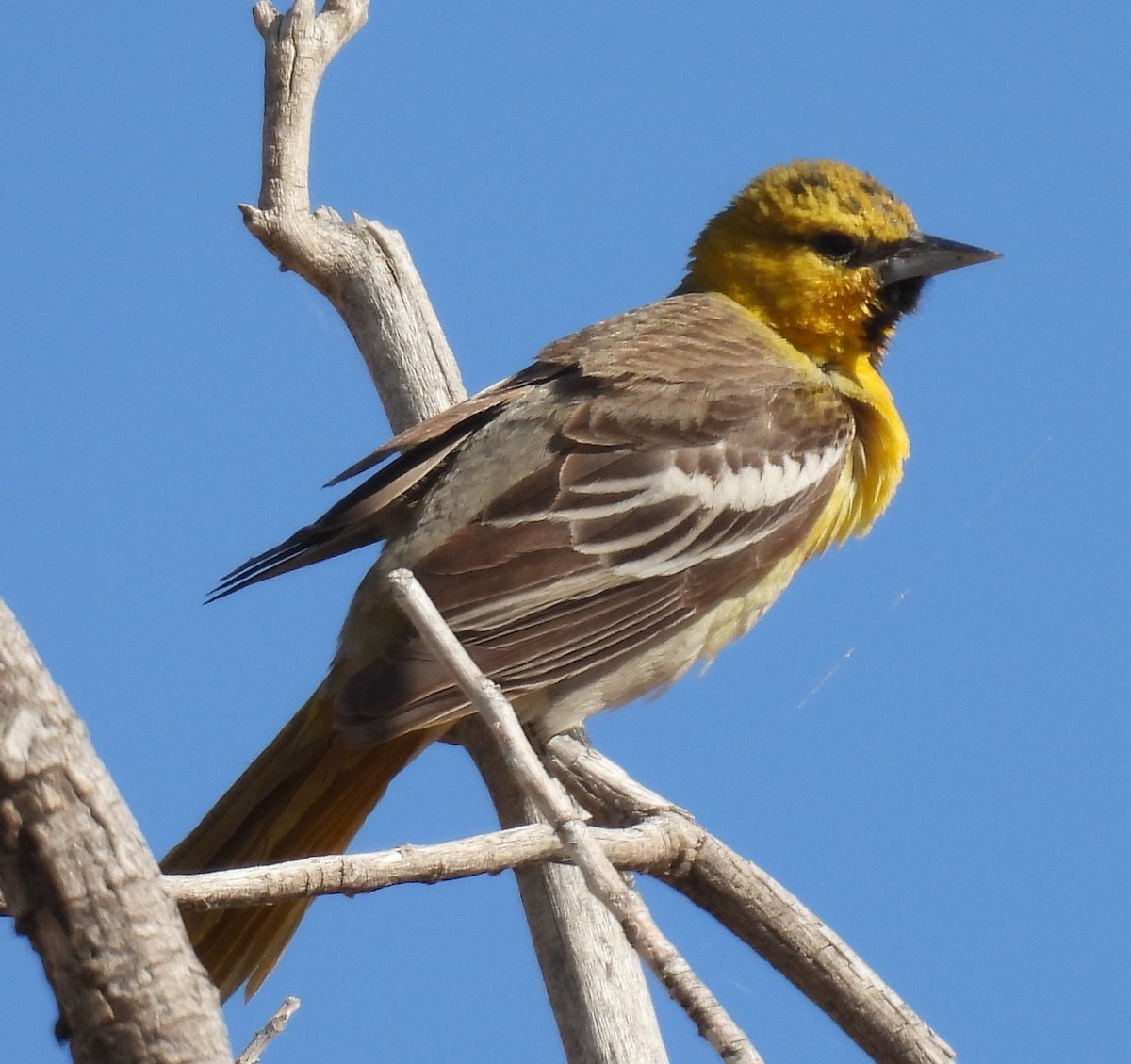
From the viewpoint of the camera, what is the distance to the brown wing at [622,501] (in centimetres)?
382

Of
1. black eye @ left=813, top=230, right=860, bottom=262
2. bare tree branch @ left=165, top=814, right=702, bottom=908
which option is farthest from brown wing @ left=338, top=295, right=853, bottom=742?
bare tree branch @ left=165, top=814, right=702, bottom=908

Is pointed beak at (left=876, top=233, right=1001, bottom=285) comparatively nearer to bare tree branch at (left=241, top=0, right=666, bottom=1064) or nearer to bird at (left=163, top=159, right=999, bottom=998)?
bird at (left=163, top=159, right=999, bottom=998)

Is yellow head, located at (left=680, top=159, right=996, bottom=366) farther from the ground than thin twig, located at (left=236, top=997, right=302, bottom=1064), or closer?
farther from the ground

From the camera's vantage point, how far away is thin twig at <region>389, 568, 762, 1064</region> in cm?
191

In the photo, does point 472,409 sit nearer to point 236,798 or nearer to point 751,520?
point 751,520

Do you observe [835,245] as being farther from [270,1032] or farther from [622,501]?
[270,1032]

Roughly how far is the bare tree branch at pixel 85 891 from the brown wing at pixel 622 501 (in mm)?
1653

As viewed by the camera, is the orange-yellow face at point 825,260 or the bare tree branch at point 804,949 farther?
the orange-yellow face at point 825,260

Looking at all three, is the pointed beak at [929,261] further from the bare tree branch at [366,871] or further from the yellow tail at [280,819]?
the bare tree branch at [366,871]

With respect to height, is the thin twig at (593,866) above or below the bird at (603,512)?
below

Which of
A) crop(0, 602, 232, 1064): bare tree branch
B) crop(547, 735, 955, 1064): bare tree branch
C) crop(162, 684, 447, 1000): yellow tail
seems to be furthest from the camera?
crop(162, 684, 447, 1000): yellow tail

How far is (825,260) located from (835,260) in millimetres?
30

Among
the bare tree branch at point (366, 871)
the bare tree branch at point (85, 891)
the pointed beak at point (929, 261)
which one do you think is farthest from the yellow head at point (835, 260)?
the bare tree branch at point (85, 891)

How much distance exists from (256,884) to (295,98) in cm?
295
